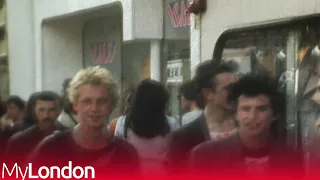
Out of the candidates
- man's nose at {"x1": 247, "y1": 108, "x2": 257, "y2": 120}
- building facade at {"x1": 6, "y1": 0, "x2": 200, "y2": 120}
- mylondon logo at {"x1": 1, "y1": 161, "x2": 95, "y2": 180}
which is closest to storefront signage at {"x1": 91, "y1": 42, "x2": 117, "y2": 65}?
building facade at {"x1": 6, "y1": 0, "x2": 200, "y2": 120}

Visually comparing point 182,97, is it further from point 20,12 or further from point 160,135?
point 20,12

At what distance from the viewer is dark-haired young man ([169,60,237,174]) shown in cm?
239

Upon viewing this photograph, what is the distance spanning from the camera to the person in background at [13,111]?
251cm

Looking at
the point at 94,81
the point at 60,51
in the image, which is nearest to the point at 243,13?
the point at 94,81

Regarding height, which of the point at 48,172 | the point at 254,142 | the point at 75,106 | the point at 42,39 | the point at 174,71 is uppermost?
the point at 42,39

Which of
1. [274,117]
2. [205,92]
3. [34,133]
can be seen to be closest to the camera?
[274,117]

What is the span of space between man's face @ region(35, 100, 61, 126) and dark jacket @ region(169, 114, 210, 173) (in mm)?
372

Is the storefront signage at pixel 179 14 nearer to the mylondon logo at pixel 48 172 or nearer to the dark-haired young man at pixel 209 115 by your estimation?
the dark-haired young man at pixel 209 115

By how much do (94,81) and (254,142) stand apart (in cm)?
52

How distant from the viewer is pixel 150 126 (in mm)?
2441

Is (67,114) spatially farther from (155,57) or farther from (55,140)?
(155,57)

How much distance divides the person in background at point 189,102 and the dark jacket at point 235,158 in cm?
9

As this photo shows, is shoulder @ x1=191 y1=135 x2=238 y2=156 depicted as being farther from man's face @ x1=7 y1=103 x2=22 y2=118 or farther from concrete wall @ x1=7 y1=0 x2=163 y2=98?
man's face @ x1=7 y1=103 x2=22 y2=118

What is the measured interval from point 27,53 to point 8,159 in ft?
1.12
